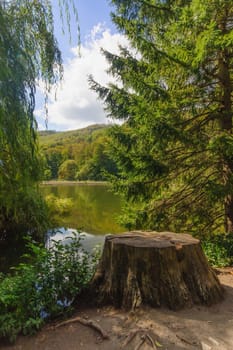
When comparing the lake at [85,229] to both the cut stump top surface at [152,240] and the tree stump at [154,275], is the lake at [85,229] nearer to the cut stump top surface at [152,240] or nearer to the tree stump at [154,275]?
the cut stump top surface at [152,240]

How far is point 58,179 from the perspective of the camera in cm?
3822

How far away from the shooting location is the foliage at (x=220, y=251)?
3954 millimetres

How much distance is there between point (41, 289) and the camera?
2414 millimetres

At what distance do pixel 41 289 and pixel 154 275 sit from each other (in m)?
1.03

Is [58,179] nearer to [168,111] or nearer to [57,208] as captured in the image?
[57,208]

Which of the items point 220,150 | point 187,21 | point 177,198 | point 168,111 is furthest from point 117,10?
point 177,198

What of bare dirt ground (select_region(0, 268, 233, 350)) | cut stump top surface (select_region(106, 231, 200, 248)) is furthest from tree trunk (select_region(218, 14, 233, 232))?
bare dirt ground (select_region(0, 268, 233, 350))

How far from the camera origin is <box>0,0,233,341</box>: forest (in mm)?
A: 2357

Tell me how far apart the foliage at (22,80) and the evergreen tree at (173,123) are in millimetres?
2169

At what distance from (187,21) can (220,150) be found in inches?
75.7

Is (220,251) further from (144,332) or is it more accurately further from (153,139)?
(144,332)

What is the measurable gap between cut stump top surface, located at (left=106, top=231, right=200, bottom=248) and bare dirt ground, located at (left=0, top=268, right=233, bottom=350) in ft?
1.81

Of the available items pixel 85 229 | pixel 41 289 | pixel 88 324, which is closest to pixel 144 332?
pixel 88 324

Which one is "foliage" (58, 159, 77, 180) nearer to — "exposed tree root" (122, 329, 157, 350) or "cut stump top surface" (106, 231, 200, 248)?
"cut stump top surface" (106, 231, 200, 248)
